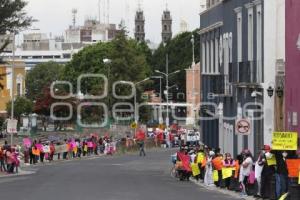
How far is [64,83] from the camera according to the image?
138 meters

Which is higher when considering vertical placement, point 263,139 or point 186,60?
point 186,60

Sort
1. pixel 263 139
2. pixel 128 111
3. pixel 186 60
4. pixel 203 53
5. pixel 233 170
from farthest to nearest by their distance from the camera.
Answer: pixel 186 60 → pixel 128 111 → pixel 203 53 → pixel 263 139 → pixel 233 170

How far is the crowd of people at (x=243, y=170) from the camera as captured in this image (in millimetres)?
28609

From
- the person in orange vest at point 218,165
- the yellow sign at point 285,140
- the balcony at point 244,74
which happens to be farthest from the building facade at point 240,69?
the yellow sign at point 285,140

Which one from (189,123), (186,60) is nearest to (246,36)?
(189,123)

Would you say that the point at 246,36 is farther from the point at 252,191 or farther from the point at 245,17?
Result: the point at 252,191

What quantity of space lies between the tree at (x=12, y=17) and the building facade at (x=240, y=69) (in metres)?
10.7

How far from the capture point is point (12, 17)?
47812mm

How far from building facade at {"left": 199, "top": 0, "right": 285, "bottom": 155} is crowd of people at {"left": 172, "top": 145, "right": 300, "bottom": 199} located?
68.1 inches

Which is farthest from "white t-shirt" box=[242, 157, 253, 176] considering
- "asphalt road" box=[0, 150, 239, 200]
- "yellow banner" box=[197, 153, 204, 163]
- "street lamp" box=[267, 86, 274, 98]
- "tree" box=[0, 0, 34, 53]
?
"tree" box=[0, 0, 34, 53]

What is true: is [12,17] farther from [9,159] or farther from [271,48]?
[271,48]

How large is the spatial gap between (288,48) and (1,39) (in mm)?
19278

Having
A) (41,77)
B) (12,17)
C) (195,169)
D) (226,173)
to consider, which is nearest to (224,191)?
(226,173)

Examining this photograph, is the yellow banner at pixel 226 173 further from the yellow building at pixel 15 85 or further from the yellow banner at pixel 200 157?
the yellow building at pixel 15 85
